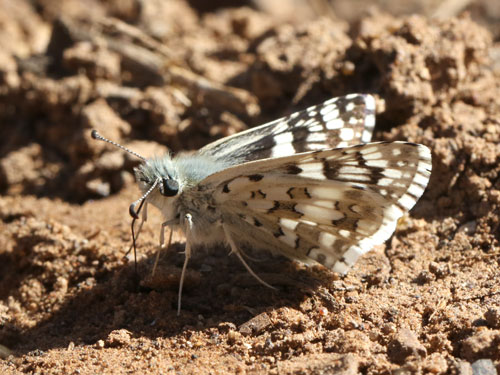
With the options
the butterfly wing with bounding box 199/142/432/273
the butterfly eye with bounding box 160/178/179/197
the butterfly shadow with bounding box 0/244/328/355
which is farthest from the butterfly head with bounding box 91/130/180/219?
the butterfly shadow with bounding box 0/244/328/355

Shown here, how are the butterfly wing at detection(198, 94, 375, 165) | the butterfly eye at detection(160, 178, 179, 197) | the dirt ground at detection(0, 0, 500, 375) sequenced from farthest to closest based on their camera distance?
the butterfly wing at detection(198, 94, 375, 165) → the butterfly eye at detection(160, 178, 179, 197) → the dirt ground at detection(0, 0, 500, 375)

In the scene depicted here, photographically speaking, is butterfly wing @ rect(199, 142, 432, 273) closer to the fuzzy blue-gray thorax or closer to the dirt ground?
the fuzzy blue-gray thorax

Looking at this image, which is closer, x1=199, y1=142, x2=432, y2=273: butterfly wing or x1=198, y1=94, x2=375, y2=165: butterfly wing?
x1=199, y1=142, x2=432, y2=273: butterfly wing

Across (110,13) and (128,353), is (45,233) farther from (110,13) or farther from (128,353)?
(110,13)

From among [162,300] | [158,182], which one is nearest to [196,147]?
[158,182]

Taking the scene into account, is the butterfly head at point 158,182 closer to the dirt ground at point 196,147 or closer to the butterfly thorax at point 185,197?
the butterfly thorax at point 185,197

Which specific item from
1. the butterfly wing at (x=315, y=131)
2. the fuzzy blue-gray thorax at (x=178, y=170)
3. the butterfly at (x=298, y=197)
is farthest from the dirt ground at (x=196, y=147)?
the fuzzy blue-gray thorax at (x=178, y=170)
